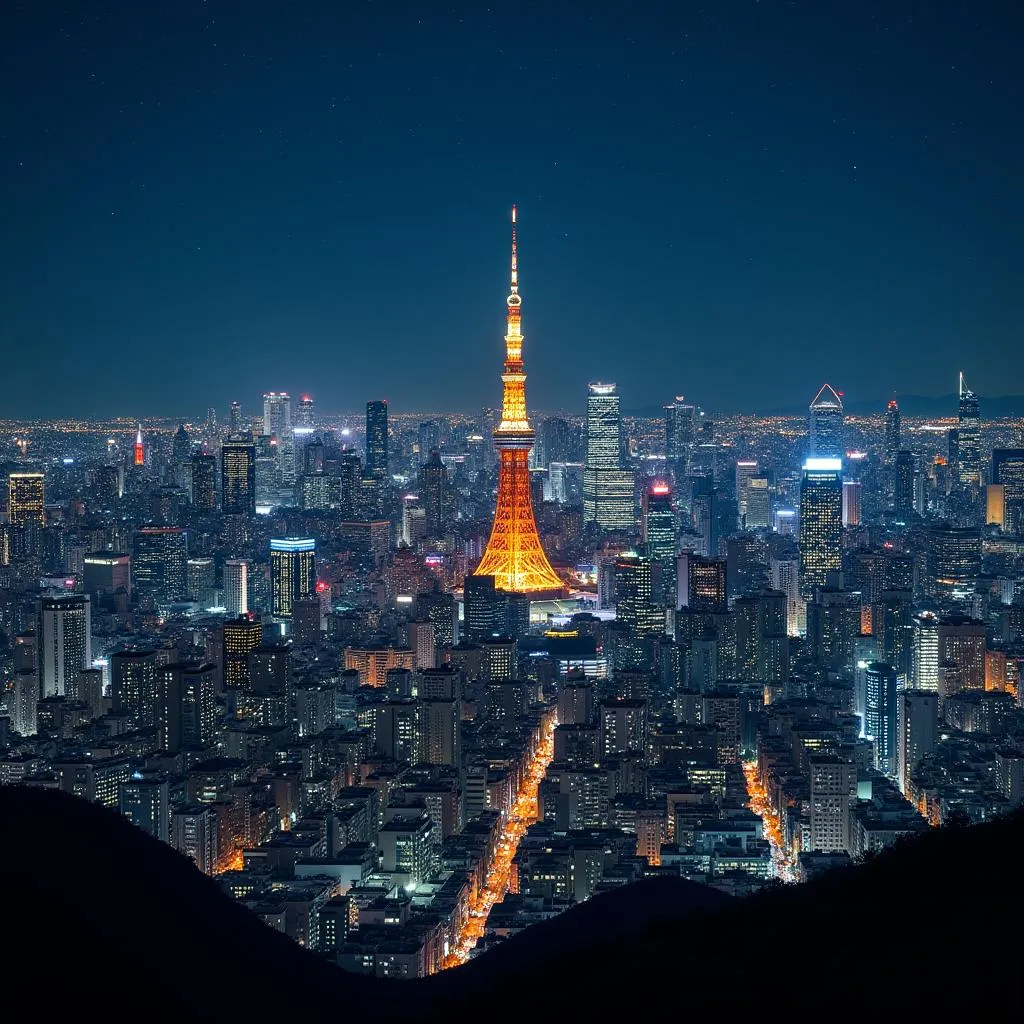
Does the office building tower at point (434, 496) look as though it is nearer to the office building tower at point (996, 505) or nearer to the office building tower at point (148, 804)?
the office building tower at point (996, 505)

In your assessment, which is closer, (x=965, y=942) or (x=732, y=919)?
(x=965, y=942)

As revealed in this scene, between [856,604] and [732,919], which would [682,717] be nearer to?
[856,604]

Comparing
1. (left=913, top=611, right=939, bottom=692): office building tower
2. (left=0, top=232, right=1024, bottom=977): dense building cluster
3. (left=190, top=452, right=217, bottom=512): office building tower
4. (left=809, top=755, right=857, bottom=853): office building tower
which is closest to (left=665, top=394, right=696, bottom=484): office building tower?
(left=0, top=232, right=1024, bottom=977): dense building cluster

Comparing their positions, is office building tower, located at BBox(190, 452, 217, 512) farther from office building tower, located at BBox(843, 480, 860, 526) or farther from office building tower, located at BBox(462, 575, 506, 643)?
office building tower, located at BBox(843, 480, 860, 526)

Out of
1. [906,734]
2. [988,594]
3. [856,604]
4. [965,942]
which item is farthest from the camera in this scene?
[988,594]

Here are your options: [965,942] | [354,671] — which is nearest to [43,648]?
[354,671]

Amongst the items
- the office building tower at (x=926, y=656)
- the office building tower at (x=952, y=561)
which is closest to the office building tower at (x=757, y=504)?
the office building tower at (x=952, y=561)
